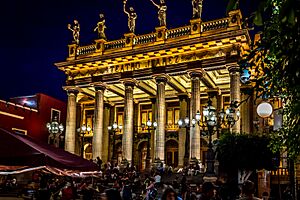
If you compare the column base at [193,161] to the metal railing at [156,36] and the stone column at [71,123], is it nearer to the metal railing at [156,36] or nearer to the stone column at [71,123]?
the metal railing at [156,36]

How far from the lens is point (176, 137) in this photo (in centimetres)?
3659

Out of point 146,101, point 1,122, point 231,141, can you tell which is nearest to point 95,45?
point 146,101

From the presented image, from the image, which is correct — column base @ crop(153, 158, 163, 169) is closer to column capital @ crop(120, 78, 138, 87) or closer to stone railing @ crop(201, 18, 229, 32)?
column capital @ crop(120, 78, 138, 87)

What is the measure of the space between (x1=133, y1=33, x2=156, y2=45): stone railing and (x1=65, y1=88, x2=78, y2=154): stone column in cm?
736

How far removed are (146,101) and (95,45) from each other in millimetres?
8092

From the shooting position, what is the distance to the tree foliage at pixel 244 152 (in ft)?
58.0

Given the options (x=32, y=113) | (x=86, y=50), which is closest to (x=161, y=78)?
(x=86, y=50)

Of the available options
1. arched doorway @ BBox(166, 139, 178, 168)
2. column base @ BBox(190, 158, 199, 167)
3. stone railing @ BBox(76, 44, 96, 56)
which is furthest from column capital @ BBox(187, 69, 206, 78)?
stone railing @ BBox(76, 44, 96, 56)

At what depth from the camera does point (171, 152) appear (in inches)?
1469

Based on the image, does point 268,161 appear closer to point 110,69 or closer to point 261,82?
point 261,82

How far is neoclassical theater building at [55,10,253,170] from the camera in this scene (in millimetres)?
28828

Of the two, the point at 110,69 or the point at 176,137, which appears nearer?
the point at 110,69

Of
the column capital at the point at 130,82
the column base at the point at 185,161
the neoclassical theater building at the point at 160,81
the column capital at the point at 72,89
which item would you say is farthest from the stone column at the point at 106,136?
the column base at the point at 185,161

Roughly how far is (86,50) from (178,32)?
9537 mm
